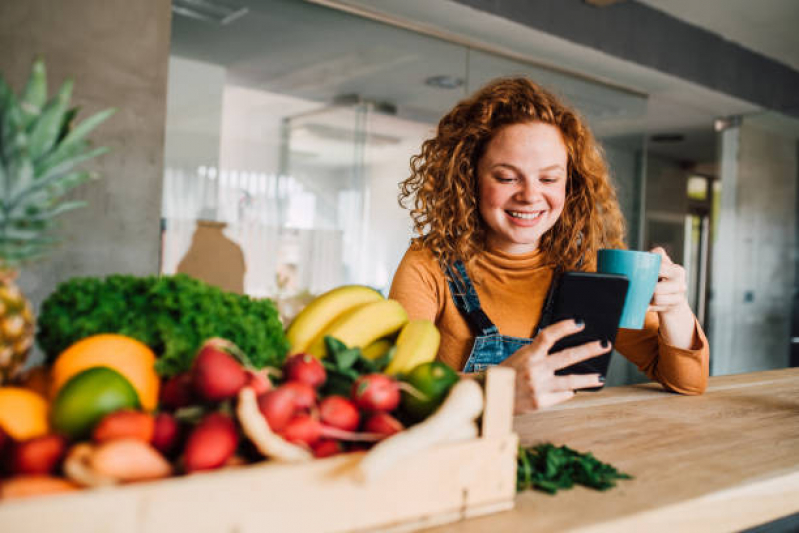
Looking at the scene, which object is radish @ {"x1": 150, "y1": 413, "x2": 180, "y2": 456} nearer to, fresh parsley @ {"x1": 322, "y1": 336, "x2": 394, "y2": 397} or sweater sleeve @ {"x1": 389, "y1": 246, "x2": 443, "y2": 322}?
fresh parsley @ {"x1": 322, "y1": 336, "x2": 394, "y2": 397}

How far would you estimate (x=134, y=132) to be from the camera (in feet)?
7.97

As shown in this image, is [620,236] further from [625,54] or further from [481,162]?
[625,54]

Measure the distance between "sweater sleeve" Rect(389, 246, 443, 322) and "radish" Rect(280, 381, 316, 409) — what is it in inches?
35.2

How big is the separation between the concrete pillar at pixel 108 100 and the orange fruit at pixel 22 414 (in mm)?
1882

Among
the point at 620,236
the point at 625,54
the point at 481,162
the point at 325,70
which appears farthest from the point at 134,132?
the point at 625,54

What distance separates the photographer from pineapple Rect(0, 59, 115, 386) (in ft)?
1.80

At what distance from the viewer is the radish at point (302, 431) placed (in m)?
0.57

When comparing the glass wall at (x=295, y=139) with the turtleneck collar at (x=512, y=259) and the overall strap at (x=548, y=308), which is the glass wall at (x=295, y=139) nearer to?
the turtleneck collar at (x=512, y=259)

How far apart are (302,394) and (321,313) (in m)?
0.35

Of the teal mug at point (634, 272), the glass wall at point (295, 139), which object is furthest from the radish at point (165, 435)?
the glass wall at point (295, 139)

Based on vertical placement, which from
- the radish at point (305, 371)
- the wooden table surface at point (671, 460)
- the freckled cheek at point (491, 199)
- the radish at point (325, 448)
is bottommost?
the wooden table surface at point (671, 460)

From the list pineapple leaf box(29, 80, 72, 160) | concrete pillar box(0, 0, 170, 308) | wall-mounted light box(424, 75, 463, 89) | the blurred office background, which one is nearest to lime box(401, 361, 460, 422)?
pineapple leaf box(29, 80, 72, 160)

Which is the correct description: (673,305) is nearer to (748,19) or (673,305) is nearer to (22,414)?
(22,414)

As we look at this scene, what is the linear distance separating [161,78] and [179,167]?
36 cm
